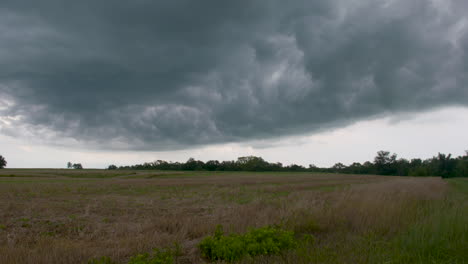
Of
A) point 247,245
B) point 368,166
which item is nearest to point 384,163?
point 368,166

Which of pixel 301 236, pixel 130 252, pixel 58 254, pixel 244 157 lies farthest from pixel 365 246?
pixel 244 157

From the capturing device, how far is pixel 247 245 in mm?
7047

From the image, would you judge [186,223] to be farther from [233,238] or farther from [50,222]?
[50,222]

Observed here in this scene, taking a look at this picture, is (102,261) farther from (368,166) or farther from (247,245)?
(368,166)

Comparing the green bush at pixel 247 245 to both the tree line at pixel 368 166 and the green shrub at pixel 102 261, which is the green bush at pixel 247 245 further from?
the tree line at pixel 368 166

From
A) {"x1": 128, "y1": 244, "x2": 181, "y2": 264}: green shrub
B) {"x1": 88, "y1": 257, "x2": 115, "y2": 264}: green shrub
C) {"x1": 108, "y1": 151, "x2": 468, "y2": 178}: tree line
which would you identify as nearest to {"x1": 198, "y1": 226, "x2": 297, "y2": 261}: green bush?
{"x1": 128, "y1": 244, "x2": 181, "y2": 264}: green shrub

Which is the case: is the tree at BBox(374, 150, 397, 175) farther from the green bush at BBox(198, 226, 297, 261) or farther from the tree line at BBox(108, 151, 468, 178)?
the green bush at BBox(198, 226, 297, 261)

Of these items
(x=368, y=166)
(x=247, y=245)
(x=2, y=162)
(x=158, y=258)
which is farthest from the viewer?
(x=368, y=166)

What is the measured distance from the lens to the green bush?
6816 millimetres

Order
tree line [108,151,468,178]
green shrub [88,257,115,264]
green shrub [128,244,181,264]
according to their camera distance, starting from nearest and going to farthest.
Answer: green shrub [128,244,181,264] < green shrub [88,257,115,264] < tree line [108,151,468,178]

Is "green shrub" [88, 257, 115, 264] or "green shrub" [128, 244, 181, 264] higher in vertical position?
"green shrub" [128, 244, 181, 264]

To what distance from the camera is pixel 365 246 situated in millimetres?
7316

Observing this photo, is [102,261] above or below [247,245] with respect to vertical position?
below

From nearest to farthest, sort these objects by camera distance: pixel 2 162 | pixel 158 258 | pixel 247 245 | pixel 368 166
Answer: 1. pixel 158 258
2. pixel 247 245
3. pixel 2 162
4. pixel 368 166
